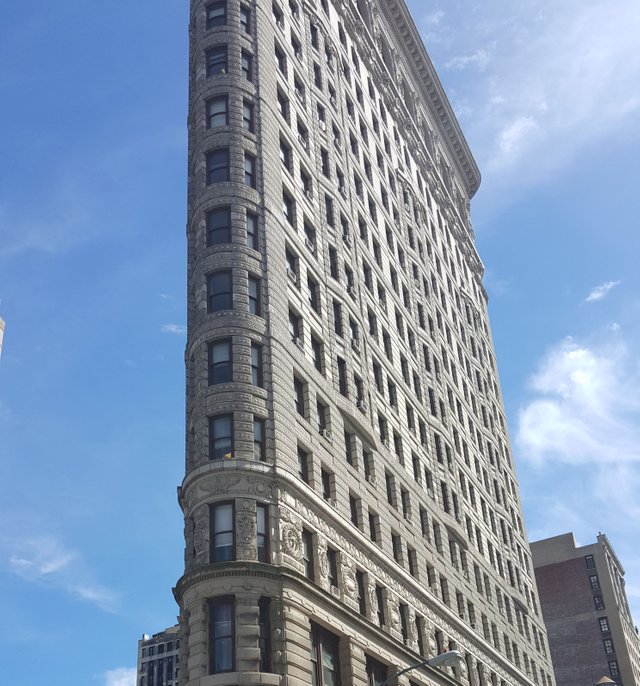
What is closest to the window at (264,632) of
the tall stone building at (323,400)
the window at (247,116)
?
the tall stone building at (323,400)

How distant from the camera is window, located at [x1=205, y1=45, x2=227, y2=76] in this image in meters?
55.5

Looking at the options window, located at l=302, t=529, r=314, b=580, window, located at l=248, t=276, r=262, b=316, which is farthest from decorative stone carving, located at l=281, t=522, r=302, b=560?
window, located at l=248, t=276, r=262, b=316

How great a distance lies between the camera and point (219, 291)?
4728 centimetres

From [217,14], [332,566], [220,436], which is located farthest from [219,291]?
[217,14]

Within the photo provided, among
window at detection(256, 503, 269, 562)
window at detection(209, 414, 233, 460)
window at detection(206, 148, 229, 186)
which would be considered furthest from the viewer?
window at detection(206, 148, 229, 186)

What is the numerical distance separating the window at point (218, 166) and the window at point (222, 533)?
60.9 ft

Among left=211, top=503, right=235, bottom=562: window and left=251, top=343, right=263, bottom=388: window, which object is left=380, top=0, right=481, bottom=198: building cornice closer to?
left=251, top=343, right=263, bottom=388: window

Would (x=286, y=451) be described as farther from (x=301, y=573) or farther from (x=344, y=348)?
(x=344, y=348)

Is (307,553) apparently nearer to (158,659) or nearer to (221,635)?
(221,635)

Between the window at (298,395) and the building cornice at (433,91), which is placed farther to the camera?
the building cornice at (433,91)

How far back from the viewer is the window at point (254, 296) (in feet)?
155

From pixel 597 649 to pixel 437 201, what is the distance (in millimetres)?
77126

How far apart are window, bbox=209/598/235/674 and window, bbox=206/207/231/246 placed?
1881 centimetres

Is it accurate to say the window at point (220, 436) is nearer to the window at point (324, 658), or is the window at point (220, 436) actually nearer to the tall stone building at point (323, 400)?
the tall stone building at point (323, 400)
